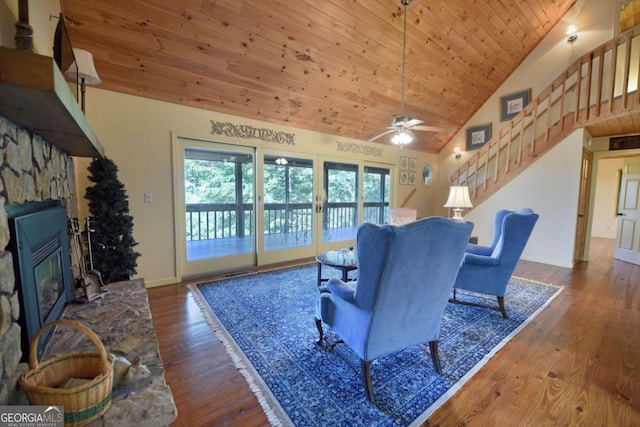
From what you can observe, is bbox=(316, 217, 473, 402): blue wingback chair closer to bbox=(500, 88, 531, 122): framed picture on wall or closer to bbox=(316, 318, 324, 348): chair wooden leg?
bbox=(316, 318, 324, 348): chair wooden leg

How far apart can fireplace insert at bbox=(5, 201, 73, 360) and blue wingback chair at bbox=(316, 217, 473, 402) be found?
151 cm

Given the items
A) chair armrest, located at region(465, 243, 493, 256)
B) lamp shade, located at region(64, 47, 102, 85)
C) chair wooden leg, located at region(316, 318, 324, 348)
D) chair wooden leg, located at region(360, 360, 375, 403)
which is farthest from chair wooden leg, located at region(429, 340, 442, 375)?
lamp shade, located at region(64, 47, 102, 85)

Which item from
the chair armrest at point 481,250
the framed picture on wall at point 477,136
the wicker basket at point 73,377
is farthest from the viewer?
the framed picture on wall at point 477,136

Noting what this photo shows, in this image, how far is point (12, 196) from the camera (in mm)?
1101

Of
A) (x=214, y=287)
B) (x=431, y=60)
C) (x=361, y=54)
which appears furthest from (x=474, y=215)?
(x=214, y=287)

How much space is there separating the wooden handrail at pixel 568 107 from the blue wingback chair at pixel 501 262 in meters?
2.71

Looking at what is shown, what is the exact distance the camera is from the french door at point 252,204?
3723mm

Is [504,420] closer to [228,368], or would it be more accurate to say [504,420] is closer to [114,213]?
[228,368]

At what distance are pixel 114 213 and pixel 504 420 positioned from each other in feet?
11.3

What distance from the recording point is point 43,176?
1510mm

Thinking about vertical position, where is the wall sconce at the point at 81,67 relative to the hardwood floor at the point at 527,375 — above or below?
above

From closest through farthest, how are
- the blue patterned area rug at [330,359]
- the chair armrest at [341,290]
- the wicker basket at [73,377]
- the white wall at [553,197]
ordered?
the wicker basket at [73,377] → the blue patterned area rug at [330,359] → the chair armrest at [341,290] → the white wall at [553,197]

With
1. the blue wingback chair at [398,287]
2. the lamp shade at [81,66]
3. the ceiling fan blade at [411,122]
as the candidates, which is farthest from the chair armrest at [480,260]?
the lamp shade at [81,66]

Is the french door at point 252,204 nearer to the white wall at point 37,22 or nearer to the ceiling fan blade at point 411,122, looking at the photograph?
the white wall at point 37,22
